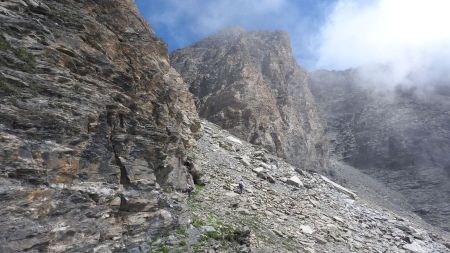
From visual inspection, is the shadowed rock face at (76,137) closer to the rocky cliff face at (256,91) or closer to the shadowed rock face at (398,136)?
the rocky cliff face at (256,91)

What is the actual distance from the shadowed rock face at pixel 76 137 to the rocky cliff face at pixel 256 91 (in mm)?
36432

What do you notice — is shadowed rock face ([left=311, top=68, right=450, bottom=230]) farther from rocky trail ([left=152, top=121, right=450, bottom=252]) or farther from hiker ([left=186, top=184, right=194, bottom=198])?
hiker ([left=186, top=184, right=194, bottom=198])

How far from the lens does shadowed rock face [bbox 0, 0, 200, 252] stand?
37.6 feet

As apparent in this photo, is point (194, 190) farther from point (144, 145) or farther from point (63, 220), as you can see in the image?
point (63, 220)

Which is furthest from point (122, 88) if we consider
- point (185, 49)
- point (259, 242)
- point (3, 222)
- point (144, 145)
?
point (185, 49)

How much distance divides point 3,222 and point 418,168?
105 meters

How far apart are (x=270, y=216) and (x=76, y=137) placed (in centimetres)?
1277

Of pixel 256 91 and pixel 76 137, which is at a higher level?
pixel 256 91

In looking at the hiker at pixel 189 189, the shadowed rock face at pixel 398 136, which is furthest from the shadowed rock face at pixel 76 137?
the shadowed rock face at pixel 398 136

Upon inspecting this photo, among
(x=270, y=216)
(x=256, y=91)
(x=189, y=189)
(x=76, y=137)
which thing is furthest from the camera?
(x=256, y=91)

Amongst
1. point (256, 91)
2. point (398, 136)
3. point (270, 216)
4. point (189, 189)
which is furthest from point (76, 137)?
point (398, 136)

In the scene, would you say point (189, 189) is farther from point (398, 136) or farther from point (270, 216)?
point (398, 136)

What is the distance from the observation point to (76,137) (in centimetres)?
1339

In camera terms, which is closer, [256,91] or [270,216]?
[270,216]
